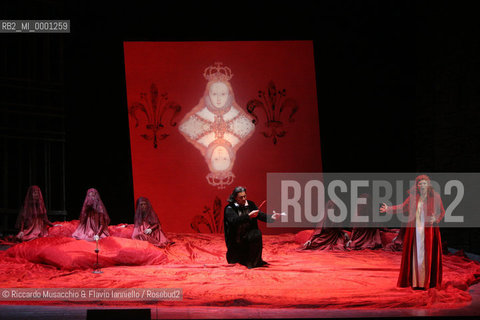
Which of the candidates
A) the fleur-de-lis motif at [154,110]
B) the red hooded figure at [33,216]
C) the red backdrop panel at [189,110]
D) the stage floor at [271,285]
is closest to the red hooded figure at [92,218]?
the red hooded figure at [33,216]

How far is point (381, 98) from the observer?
9000mm

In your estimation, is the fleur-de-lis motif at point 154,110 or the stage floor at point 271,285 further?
the fleur-de-lis motif at point 154,110

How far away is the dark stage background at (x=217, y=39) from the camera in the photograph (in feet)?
26.7

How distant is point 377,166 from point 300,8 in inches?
114

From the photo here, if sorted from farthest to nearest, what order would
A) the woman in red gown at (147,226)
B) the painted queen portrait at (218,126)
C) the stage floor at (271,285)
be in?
the painted queen portrait at (218,126), the woman in red gown at (147,226), the stage floor at (271,285)

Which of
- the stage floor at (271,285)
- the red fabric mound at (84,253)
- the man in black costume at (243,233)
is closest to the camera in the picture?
the stage floor at (271,285)

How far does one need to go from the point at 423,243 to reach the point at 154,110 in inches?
213

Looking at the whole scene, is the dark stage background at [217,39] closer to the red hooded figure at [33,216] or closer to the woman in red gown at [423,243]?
the red hooded figure at [33,216]

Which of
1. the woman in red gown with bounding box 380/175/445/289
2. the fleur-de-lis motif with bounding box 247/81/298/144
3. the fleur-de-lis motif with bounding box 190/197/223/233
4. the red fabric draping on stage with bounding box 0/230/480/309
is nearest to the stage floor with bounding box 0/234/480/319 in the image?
the red fabric draping on stage with bounding box 0/230/480/309

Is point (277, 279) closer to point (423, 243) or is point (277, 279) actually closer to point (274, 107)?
point (423, 243)

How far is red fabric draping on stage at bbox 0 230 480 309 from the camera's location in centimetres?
456

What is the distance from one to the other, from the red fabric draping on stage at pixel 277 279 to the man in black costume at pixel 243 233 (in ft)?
0.57

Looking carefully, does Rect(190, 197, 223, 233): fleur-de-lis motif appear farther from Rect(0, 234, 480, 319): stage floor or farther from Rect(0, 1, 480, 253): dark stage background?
Rect(0, 234, 480, 319): stage floor

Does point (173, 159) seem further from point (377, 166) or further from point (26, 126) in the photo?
point (377, 166)
